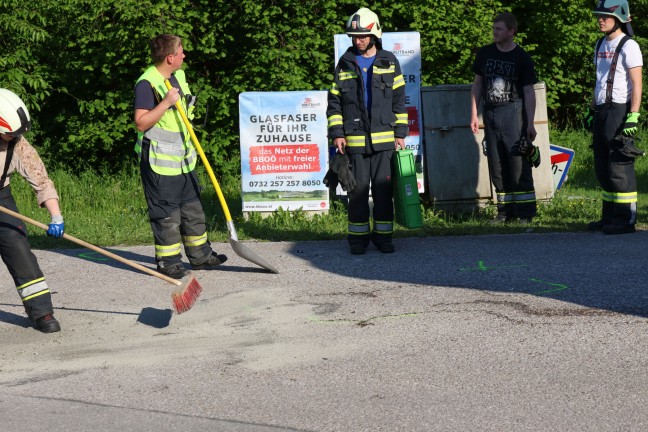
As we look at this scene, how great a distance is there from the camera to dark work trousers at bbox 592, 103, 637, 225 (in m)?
9.48

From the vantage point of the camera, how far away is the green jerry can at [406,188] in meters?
9.06

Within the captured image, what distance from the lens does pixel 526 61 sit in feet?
32.9

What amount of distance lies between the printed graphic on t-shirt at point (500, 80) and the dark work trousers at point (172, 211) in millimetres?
3139

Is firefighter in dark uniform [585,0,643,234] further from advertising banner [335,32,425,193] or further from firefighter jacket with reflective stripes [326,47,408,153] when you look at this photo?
advertising banner [335,32,425,193]

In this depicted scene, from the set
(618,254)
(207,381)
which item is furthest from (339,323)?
(618,254)

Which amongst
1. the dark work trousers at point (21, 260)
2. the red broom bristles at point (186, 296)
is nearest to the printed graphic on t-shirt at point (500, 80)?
the red broom bristles at point (186, 296)

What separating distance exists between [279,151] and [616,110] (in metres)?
3.39

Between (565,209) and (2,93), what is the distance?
617cm

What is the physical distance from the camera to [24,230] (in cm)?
712

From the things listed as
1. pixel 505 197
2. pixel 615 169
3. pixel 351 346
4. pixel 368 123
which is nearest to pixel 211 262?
pixel 368 123

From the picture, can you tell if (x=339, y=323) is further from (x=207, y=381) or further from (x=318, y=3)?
(x=318, y=3)

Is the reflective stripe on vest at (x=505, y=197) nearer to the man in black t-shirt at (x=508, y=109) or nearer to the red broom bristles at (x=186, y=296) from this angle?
the man in black t-shirt at (x=508, y=109)

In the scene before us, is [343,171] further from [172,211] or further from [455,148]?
[455,148]

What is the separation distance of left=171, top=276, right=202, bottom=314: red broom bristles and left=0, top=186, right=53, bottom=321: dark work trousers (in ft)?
2.79
